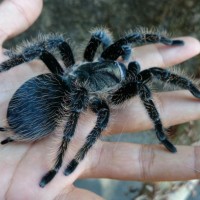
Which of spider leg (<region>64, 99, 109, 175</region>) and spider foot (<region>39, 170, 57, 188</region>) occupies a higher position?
spider foot (<region>39, 170, 57, 188</region>)

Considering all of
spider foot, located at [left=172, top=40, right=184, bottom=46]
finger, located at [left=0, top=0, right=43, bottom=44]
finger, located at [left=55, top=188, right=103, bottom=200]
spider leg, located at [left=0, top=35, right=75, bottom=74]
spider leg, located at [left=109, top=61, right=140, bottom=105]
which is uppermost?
finger, located at [left=0, top=0, right=43, bottom=44]

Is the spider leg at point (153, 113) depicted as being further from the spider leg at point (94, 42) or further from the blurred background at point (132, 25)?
the blurred background at point (132, 25)

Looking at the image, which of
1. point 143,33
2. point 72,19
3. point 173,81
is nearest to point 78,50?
point 72,19

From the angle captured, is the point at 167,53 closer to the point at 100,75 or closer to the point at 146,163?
the point at 100,75

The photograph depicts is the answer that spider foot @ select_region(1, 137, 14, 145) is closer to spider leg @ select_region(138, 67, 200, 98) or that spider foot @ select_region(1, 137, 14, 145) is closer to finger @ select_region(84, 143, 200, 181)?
finger @ select_region(84, 143, 200, 181)

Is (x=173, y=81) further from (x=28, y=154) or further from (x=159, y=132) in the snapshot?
(x=28, y=154)

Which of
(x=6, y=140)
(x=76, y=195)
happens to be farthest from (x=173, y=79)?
(x=6, y=140)

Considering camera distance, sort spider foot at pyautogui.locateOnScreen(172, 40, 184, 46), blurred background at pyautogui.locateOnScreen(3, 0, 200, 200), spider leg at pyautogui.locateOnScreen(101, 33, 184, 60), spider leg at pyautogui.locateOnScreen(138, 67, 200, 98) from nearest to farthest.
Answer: spider leg at pyautogui.locateOnScreen(138, 67, 200, 98)
spider leg at pyautogui.locateOnScreen(101, 33, 184, 60)
spider foot at pyautogui.locateOnScreen(172, 40, 184, 46)
blurred background at pyautogui.locateOnScreen(3, 0, 200, 200)

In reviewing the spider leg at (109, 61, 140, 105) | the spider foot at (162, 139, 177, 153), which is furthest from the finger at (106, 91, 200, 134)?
the spider foot at (162, 139, 177, 153)

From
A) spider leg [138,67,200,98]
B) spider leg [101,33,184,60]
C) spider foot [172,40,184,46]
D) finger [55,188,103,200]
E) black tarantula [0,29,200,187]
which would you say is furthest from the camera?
→ spider foot [172,40,184,46]
